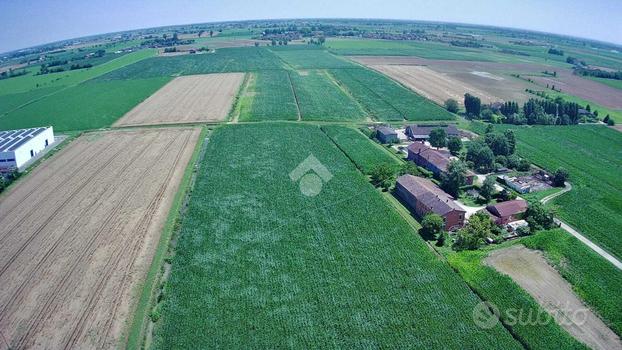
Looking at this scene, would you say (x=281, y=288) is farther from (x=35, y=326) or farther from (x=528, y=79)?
(x=528, y=79)

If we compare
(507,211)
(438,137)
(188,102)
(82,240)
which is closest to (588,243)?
(507,211)

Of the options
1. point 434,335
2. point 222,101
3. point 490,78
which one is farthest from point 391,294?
point 490,78

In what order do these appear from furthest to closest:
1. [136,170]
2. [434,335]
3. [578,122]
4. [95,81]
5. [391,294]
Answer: [95,81]
[578,122]
[136,170]
[391,294]
[434,335]

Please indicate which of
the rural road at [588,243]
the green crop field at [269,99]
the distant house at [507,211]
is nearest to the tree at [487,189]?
the distant house at [507,211]

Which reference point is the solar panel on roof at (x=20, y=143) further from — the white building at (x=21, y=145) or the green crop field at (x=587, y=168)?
the green crop field at (x=587, y=168)

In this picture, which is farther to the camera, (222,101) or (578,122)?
(222,101)

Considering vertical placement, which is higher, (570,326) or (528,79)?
(528,79)
